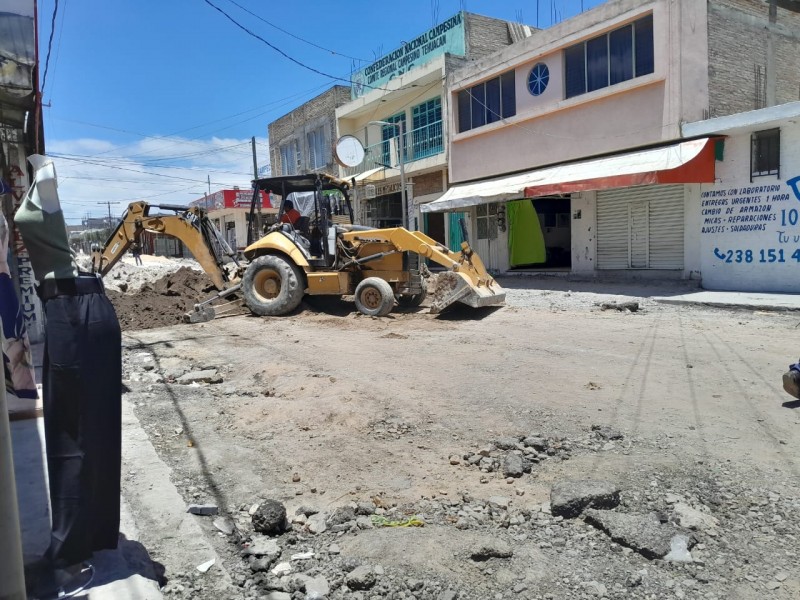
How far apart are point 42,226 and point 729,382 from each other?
244 inches

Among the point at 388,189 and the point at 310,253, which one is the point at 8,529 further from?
the point at 388,189

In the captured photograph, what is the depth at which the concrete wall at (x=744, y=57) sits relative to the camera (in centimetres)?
1454

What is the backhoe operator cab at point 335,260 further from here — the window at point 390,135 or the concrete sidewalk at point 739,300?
the window at point 390,135

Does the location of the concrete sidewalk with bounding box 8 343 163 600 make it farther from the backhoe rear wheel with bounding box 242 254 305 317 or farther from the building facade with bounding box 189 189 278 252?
the building facade with bounding box 189 189 278 252

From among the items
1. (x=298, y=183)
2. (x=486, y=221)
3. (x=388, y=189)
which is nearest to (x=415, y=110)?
(x=388, y=189)

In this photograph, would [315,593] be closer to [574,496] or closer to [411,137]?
[574,496]

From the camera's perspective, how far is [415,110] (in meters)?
23.8

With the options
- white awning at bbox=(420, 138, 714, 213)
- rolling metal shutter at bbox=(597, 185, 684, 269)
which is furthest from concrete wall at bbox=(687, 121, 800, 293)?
rolling metal shutter at bbox=(597, 185, 684, 269)

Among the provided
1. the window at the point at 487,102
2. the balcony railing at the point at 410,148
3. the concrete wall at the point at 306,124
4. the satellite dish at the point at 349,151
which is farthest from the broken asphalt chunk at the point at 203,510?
the concrete wall at the point at 306,124

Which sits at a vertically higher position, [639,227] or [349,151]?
[349,151]

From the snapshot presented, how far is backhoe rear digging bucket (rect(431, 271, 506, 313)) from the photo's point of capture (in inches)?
417

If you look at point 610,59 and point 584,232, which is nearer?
point 610,59

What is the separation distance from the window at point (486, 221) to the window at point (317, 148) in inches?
442

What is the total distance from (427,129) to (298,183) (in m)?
12.5
